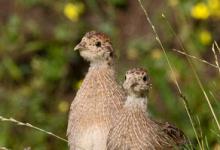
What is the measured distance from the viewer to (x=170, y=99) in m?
10.0

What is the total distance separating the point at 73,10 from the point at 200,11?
4.35 ft

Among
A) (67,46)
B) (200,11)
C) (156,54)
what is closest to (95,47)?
(156,54)

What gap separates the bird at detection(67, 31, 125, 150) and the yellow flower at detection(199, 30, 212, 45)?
3.35m

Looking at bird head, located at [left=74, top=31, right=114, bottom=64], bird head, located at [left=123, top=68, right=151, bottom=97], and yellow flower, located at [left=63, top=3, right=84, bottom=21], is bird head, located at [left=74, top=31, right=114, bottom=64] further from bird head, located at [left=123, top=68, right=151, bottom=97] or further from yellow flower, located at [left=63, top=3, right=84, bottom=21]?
yellow flower, located at [left=63, top=3, right=84, bottom=21]

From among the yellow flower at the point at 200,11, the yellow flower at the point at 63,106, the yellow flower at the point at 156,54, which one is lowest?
the yellow flower at the point at 63,106

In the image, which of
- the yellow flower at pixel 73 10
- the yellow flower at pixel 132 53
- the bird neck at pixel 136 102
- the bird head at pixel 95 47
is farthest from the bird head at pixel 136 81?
the yellow flower at pixel 73 10

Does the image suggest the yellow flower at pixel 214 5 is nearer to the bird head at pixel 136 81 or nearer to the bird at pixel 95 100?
the bird at pixel 95 100

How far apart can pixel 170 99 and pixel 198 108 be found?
Answer: 29 cm

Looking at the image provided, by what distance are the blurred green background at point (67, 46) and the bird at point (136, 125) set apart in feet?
10.8

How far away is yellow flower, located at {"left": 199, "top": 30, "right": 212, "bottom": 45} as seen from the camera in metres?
11.5

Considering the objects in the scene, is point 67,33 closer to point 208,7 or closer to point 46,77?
point 46,77

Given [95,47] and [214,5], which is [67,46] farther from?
[95,47]

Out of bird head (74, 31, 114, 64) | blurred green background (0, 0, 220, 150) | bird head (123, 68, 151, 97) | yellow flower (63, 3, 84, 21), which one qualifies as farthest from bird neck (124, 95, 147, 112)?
yellow flower (63, 3, 84, 21)

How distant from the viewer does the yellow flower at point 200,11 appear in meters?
11.5
